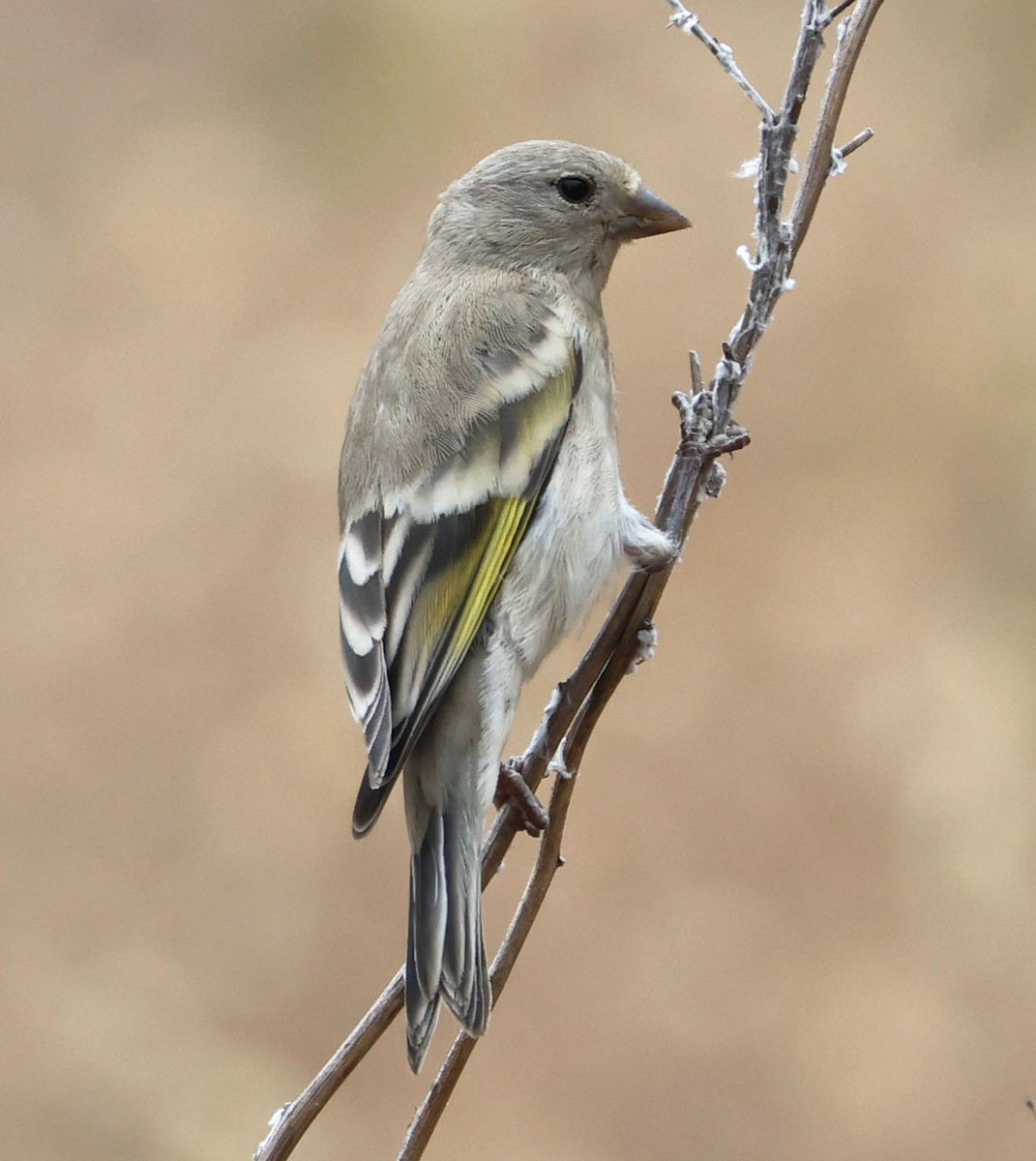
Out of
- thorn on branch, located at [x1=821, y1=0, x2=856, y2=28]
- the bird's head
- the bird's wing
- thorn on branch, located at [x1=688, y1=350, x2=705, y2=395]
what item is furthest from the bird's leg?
the bird's head

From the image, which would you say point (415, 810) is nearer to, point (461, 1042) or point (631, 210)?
point (461, 1042)

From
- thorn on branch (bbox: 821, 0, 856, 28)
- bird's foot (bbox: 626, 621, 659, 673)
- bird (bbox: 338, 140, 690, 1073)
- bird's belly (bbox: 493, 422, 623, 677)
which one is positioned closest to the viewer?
thorn on branch (bbox: 821, 0, 856, 28)

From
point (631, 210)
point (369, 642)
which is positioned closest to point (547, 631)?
point (369, 642)

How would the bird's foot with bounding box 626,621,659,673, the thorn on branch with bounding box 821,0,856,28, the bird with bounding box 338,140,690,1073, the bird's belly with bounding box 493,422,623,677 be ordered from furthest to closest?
the bird's belly with bounding box 493,422,623,677, the bird with bounding box 338,140,690,1073, the bird's foot with bounding box 626,621,659,673, the thorn on branch with bounding box 821,0,856,28

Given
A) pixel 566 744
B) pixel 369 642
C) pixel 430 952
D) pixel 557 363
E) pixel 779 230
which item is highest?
pixel 557 363

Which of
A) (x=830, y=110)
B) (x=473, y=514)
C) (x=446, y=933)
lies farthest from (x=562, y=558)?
(x=830, y=110)

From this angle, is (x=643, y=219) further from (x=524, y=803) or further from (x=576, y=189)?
(x=524, y=803)

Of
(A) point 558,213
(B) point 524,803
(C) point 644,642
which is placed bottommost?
(B) point 524,803

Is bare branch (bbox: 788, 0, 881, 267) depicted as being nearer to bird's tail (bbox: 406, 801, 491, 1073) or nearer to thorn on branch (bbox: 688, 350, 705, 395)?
thorn on branch (bbox: 688, 350, 705, 395)
